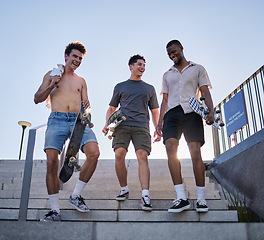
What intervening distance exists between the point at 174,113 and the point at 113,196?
126 cm

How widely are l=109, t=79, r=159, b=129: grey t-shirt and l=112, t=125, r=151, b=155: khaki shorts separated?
6 cm

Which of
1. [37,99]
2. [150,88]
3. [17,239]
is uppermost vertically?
[150,88]

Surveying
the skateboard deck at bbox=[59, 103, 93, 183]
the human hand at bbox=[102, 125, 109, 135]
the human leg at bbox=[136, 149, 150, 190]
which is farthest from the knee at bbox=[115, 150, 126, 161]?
the skateboard deck at bbox=[59, 103, 93, 183]

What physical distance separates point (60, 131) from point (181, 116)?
124 cm

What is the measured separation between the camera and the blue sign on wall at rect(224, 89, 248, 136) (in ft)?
19.4

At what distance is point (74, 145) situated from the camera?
10.8ft

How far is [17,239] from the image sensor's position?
2.33 m

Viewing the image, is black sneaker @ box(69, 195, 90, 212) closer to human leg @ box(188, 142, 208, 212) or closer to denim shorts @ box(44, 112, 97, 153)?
denim shorts @ box(44, 112, 97, 153)

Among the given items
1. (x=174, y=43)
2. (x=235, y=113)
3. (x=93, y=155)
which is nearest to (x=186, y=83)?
(x=174, y=43)

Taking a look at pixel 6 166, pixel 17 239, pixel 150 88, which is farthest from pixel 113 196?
pixel 6 166

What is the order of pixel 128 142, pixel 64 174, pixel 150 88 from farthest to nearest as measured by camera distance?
pixel 150 88 → pixel 128 142 → pixel 64 174

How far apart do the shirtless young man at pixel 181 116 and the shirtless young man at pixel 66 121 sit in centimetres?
78

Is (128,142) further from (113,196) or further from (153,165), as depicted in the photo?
(153,165)

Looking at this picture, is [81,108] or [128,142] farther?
[128,142]
